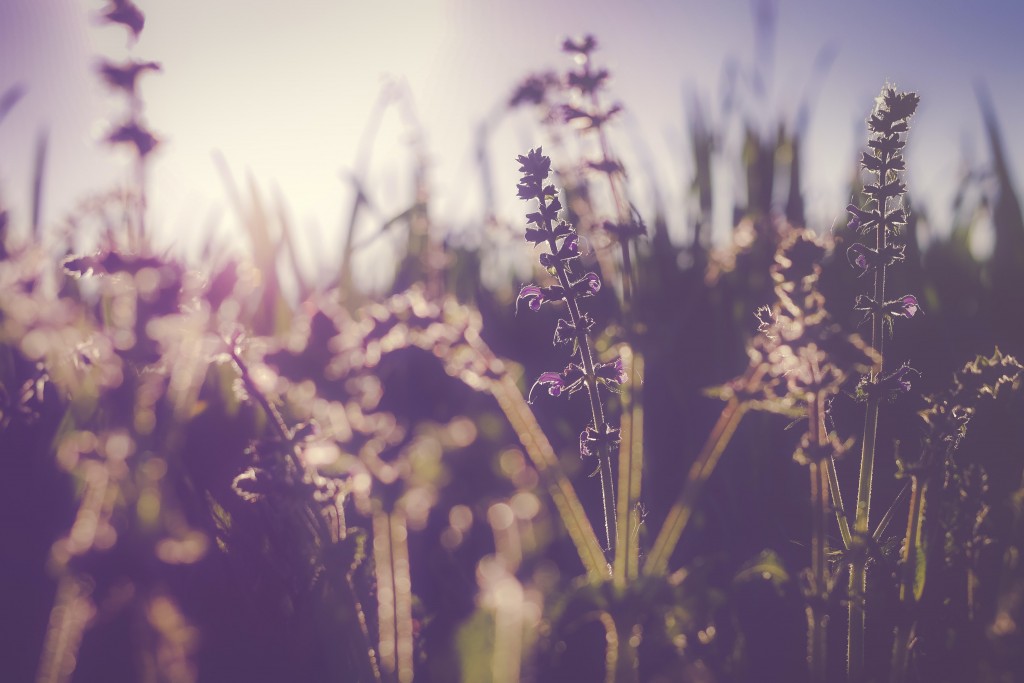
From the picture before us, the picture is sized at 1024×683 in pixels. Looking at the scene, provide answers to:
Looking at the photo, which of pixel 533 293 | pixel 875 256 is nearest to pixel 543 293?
pixel 533 293

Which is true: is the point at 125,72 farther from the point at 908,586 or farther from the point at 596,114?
the point at 908,586

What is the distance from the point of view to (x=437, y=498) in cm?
169

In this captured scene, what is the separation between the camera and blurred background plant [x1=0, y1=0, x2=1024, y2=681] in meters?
1.42

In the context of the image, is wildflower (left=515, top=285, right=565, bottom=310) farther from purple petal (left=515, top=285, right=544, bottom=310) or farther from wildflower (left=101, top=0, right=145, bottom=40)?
wildflower (left=101, top=0, right=145, bottom=40)

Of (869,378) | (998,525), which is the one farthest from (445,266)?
(998,525)

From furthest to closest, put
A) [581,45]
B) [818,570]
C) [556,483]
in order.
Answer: [581,45] < [556,483] < [818,570]

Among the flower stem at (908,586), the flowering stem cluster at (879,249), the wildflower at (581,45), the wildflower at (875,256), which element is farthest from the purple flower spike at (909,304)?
the wildflower at (581,45)

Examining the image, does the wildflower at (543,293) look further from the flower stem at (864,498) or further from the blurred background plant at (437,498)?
the flower stem at (864,498)

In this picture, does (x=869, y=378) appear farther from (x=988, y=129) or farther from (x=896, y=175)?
(x=988, y=129)

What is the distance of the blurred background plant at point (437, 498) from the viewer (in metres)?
1.42

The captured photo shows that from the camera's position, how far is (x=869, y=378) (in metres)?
1.66

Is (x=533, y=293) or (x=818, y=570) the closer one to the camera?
(x=818, y=570)

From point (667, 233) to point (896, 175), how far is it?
1914mm

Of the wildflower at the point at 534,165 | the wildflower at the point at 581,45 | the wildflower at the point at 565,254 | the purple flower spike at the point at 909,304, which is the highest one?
the wildflower at the point at 581,45
